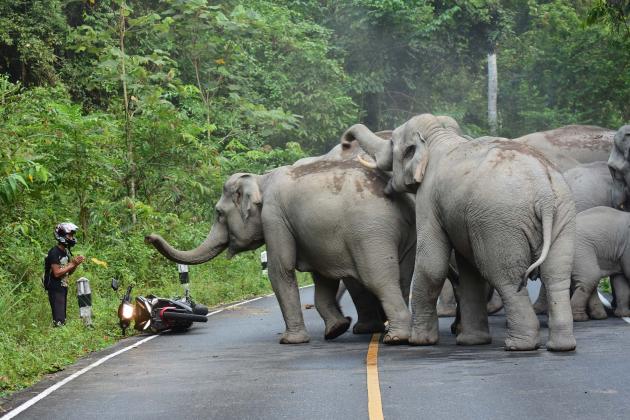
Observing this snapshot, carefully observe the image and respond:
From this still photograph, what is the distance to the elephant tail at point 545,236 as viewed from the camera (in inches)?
497

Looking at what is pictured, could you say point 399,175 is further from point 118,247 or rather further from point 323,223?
point 118,247

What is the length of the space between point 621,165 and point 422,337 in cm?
569

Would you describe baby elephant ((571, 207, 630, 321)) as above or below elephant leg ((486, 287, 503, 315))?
above

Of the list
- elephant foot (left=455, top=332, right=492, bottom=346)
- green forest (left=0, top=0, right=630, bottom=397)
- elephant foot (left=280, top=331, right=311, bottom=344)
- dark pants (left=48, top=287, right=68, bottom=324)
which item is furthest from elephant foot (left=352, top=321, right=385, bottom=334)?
dark pants (left=48, top=287, right=68, bottom=324)

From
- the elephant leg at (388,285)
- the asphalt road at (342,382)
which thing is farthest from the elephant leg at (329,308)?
the elephant leg at (388,285)

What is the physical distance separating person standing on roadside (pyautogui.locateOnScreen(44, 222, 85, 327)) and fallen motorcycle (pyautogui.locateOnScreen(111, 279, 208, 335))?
0.80 metres

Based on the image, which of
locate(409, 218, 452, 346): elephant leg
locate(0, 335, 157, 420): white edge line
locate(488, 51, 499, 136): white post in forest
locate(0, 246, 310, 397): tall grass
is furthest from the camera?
locate(488, 51, 499, 136): white post in forest

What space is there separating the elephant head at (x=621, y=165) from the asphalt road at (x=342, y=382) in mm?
3714

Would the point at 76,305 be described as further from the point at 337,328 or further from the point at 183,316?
the point at 337,328

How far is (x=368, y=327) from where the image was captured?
1648cm

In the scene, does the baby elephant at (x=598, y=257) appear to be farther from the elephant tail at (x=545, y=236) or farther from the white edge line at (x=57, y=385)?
the white edge line at (x=57, y=385)

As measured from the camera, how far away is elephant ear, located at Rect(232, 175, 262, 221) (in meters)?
16.7

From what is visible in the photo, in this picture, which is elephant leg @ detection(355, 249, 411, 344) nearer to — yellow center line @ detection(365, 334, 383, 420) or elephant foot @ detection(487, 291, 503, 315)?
yellow center line @ detection(365, 334, 383, 420)

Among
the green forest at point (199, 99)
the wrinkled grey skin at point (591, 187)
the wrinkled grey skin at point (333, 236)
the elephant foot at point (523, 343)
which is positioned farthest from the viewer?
the green forest at point (199, 99)
